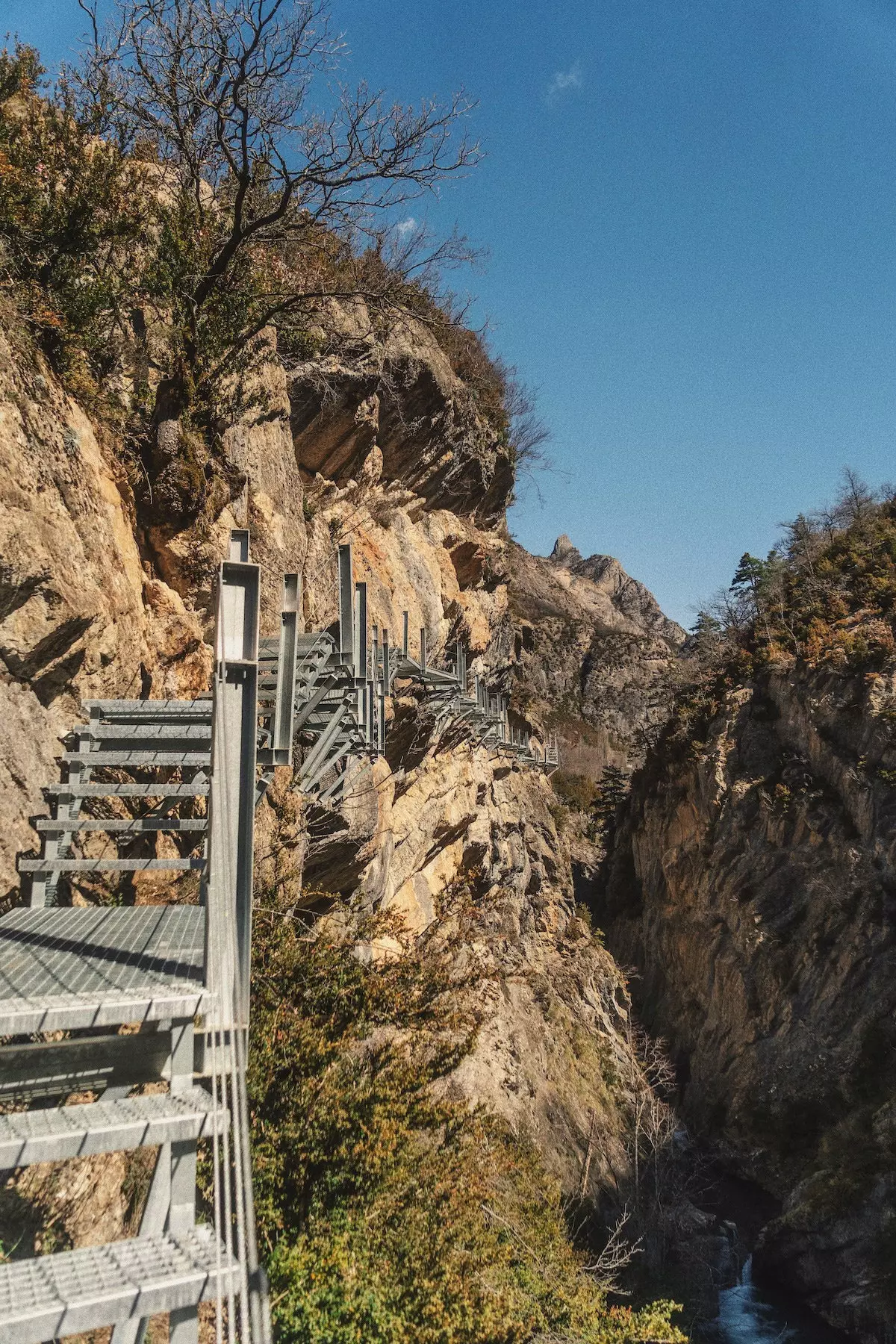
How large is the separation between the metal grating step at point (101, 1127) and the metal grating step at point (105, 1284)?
0.33m

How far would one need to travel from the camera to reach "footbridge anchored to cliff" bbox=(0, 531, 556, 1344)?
2523mm

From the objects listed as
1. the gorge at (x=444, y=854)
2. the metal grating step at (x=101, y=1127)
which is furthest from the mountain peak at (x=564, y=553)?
the metal grating step at (x=101, y=1127)

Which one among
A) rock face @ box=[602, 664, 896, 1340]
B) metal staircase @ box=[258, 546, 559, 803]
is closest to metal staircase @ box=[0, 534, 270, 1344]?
metal staircase @ box=[258, 546, 559, 803]

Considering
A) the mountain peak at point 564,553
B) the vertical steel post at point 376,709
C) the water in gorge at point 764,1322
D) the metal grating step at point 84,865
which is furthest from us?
the mountain peak at point 564,553

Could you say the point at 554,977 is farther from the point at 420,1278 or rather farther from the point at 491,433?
the point at 420,1278

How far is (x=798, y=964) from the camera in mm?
23641

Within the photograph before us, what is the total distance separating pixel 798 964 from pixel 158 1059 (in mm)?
24853

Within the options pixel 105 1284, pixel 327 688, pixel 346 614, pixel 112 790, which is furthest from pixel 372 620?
pixel 105 1284

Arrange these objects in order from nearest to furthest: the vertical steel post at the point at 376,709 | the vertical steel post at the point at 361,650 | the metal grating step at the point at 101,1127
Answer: the metal grating step at the point at 101,1127
the vertical steel post at the point at 361,650
the vertical steel post at the point at 376,709

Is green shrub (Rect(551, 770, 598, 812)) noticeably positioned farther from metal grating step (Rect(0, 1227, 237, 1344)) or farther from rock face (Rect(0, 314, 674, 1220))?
metal grating step (Rect(0, 1227, 237, 1344))

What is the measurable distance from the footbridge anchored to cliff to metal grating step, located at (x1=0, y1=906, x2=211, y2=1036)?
0.04 ft

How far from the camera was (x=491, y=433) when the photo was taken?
841 inches

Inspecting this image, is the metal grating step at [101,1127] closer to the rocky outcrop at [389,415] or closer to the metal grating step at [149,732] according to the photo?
the metal grating step at [149,732]

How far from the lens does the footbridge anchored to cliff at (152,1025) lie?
8.28ft
